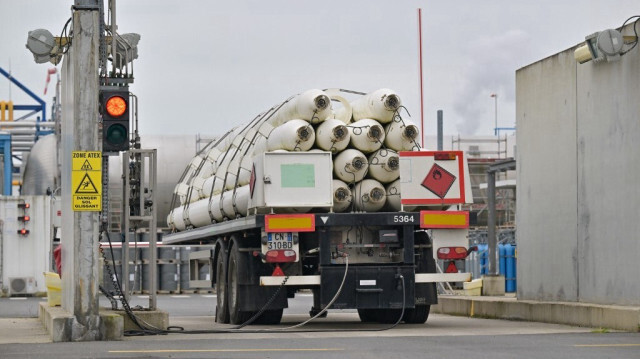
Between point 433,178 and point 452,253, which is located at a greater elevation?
point 433,178

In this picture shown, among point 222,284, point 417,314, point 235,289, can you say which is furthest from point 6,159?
point 417,314

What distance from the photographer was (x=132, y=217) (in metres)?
17.4

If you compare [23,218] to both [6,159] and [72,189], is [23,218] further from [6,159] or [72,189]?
[72,189]

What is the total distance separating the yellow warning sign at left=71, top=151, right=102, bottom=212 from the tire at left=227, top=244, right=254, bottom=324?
4099mm

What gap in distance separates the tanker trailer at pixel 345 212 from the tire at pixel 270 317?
2 centimetres

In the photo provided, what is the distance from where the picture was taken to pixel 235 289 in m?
18.8

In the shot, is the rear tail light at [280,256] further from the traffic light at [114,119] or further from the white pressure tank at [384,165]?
the traffic light at [114,119]

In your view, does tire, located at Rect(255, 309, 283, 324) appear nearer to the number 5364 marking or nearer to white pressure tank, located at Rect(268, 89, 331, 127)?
the number 5364 marking

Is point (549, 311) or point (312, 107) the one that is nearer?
point (312, 107)

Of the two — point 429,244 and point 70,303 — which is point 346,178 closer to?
point 429,244

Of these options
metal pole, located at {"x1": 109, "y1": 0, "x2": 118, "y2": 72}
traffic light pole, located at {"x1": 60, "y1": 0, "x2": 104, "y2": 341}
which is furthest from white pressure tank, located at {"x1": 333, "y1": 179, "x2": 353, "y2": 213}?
traffic light pole, located at {"x1": 60, "y1": 0, "x2": 104, "y2": 341}

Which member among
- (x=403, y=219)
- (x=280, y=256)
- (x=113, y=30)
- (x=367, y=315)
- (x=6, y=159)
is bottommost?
(x=367, y=315)

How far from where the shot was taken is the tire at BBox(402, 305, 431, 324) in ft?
62.3

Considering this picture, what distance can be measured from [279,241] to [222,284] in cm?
307
